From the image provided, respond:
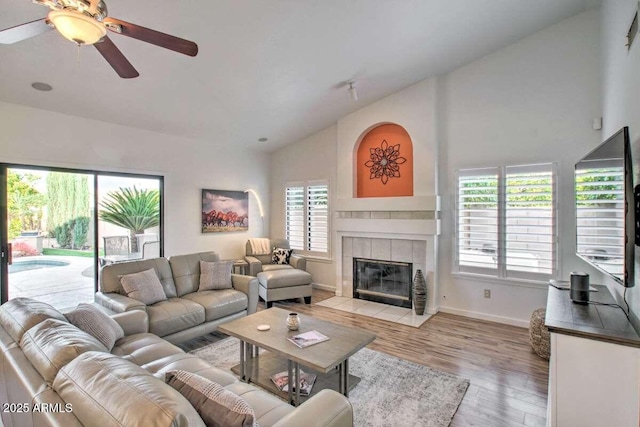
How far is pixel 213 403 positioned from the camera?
119 centimetres

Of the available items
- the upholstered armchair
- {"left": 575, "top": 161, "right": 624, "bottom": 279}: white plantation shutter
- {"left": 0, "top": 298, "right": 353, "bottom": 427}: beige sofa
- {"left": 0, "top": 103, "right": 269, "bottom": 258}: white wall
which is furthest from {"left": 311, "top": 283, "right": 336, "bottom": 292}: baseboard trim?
{"left": 0, "top": 298, "right": 353, "bottom": 427}: beige sofa

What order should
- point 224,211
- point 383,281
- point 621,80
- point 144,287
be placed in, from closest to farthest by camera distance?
point 621,80 < point 144,287 < point 383,281 < point 224,211

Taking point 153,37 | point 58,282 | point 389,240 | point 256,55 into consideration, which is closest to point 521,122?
point 389,240

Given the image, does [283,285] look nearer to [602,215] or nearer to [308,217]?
[308,217]

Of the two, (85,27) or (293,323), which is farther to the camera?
(293,323)

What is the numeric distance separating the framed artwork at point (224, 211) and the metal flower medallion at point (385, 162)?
262 centimetres

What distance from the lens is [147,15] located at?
2.69 m

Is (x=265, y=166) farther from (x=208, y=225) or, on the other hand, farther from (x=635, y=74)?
(x=635, y=74)

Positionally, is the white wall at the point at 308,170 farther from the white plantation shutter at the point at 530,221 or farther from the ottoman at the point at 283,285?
the white plantation shutter at the point at 530,221

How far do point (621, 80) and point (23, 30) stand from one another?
4291 mm

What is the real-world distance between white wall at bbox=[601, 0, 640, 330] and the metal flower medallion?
254 centimetres

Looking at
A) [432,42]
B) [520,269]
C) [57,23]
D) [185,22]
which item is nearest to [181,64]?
[185,22]

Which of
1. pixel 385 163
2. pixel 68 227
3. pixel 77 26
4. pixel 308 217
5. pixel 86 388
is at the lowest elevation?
pixel 86 388

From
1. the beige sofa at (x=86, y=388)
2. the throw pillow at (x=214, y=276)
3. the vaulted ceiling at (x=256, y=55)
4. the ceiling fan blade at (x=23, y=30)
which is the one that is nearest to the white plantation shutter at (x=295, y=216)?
the vaulted ceiling at (x=256, y=55)
